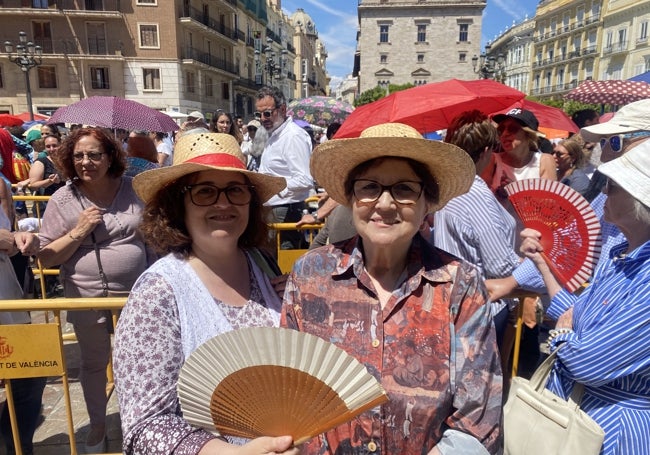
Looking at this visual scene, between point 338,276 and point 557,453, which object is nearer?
point 338,276

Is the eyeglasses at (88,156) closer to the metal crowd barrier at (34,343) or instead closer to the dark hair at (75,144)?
the dark hair at (75,144)


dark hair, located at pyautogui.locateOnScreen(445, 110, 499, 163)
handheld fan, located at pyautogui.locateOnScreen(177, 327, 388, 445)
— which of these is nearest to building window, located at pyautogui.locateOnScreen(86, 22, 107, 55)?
dark hair, located at pyautogui.locateOnScreen(445, 110, 499, 163)

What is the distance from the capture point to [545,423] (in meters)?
1.71

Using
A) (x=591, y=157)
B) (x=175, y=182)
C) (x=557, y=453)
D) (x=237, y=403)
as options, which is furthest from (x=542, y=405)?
(x=591, y=157)

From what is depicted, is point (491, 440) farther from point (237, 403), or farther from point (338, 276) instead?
point (237, 403)

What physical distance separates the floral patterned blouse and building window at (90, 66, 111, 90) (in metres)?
38.0

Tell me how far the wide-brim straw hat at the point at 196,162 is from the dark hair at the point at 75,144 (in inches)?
56.5

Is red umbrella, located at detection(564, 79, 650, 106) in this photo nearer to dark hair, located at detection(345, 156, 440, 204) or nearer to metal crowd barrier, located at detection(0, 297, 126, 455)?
dark hair, located at detection(345, 156, 440, 204)

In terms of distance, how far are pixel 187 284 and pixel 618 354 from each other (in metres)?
1.53

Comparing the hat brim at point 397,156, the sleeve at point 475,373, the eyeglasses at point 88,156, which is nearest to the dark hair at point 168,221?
the hat brim at point 397,156

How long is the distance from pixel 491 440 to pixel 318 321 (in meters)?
0.66

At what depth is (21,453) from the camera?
2.38 meters

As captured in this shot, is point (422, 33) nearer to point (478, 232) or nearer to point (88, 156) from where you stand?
point (88, 156)

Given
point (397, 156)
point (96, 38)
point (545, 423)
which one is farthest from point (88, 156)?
point (96, 38)
